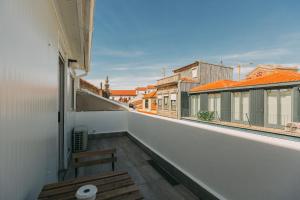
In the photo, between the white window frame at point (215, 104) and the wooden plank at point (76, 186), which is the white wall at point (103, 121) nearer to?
the wooden plank at point (76, 186)

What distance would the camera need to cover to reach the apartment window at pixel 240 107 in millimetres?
9227

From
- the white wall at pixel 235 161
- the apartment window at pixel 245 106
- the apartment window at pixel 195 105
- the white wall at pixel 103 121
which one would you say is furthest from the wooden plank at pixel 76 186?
the apartment window at pixel 195 105

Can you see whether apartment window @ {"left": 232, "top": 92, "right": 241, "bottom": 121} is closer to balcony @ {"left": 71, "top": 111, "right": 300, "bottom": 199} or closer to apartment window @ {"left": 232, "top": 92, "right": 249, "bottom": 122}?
apartment window @ {"left": 232, "top": 92, "right": 249, "bottom": 122}

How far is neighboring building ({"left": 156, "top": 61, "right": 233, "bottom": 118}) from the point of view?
1384cm

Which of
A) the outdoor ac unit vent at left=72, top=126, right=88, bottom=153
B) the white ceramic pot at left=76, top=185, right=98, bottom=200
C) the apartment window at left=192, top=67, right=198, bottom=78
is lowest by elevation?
the outdoor ac unit vent at left=72, top=126, right=88, bottom=153

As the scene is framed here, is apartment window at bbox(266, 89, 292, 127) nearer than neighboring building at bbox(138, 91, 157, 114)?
Yes

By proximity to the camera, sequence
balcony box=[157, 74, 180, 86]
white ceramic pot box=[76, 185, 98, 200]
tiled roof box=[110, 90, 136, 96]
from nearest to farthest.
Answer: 1. white ceramic pot box=[76, 185, 98, 200]
2. balcony box=[157, 74, 180, 86]
3. tiled roof box=[110, 90, 136, 96]

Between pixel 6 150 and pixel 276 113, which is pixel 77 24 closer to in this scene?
pixel 6 150

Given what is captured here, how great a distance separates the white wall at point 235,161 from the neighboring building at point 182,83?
10.9 m

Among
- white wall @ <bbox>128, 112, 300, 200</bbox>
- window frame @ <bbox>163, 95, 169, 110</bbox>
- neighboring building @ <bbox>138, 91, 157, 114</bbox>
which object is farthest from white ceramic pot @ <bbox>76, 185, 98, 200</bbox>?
neighboring building @ <bbox>138, 91, 157, 114</bbox>

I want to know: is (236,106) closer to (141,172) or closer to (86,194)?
(141,172)

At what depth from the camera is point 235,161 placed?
1850 millimetres

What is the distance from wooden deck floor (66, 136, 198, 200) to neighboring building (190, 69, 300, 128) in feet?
25.6

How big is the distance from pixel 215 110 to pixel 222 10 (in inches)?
275
